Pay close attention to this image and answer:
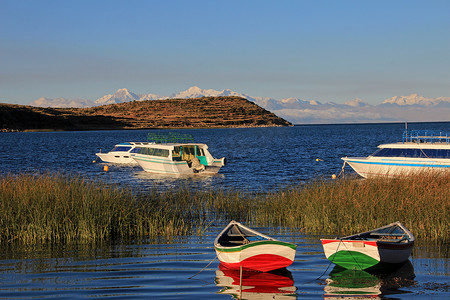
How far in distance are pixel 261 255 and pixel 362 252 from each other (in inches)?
93.9

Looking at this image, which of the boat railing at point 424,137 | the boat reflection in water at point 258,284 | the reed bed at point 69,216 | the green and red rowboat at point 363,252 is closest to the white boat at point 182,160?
the boat railing at point 424,137

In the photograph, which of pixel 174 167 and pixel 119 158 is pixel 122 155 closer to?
pixel 119 158

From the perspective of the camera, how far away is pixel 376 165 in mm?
34188

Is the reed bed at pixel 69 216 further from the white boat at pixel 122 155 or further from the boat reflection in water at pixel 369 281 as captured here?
the white boat at pixel 122 155

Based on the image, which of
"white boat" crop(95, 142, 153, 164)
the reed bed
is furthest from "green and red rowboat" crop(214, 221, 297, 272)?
"white boat" crop(95, 142, 153, 164)

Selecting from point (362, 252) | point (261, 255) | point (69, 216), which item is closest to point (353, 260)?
point (362, 252)

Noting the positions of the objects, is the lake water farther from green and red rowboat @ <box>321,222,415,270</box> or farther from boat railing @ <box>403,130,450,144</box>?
boat railing @ <box>403,130,450,144</box>

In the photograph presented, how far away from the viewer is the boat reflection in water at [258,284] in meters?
11.8

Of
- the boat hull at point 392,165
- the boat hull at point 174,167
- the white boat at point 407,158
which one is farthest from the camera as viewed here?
the boat hull at point 174,167

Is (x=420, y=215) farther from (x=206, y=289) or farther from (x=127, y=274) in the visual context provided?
(x=127, y=274)

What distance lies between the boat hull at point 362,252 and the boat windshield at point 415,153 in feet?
67.8

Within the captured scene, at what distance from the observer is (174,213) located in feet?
65.5

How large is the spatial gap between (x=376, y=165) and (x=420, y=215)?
58.3 feet

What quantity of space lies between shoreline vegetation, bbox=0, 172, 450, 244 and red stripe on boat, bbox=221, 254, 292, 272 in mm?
4634
